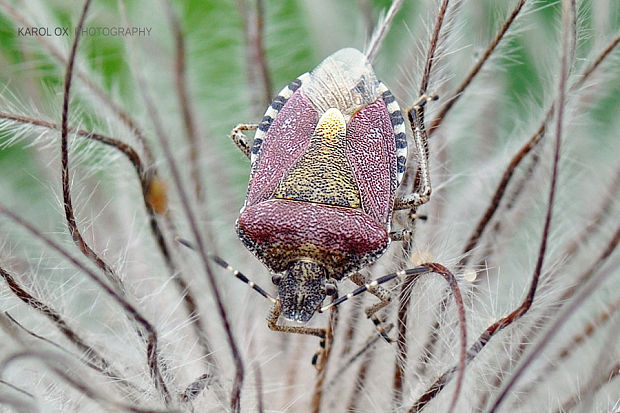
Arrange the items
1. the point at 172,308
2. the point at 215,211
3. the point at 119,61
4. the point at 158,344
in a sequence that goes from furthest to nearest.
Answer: the point at 119,61 < the point at 215,211 < the point at 172,308 < the point at 158,344

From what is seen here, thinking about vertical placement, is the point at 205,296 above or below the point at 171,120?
below

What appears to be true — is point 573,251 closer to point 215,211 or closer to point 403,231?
point 403,231

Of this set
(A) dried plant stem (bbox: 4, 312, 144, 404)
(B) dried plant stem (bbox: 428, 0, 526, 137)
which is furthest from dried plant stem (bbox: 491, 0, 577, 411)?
(A) dried plant stem (bbox: 4, 312, 144, 404)

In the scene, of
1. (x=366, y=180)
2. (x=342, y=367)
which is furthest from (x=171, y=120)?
(x=342, y=367)

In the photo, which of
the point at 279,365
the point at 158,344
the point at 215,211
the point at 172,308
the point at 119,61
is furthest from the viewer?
the point at 119,61

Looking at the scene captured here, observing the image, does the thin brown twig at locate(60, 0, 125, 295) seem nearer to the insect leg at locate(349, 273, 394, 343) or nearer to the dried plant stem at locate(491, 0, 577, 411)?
the insect leg at locate(349, 273, 394, 343)

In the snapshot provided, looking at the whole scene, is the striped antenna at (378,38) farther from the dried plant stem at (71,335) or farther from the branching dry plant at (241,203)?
the dried plant stem at (71,335)
